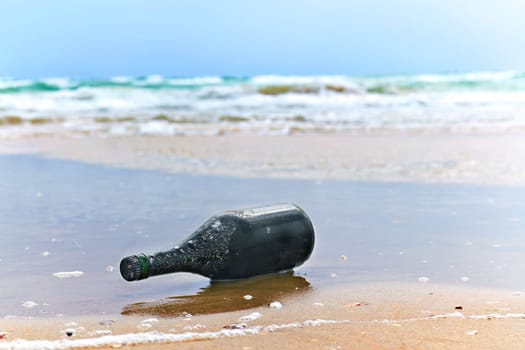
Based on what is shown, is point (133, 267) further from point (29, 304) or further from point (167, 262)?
point (29, 304)

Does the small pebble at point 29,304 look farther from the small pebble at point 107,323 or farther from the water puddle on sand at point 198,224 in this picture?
the small pebble at point 107,323

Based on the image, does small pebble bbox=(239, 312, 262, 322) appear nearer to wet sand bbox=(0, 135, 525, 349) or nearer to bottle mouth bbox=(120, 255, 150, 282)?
wet sand bbox=(0, 135, 525, 349)

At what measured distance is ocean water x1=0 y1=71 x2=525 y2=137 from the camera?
12.2 meters

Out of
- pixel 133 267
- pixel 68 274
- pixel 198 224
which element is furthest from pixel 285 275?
pixel 198 224

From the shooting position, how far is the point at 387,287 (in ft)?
9.84

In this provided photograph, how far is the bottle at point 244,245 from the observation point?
2.94 metres

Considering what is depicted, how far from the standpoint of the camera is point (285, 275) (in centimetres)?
319

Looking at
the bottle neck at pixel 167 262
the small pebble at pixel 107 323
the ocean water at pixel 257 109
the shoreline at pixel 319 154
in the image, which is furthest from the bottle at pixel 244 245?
the ocean water at pixel 257 109

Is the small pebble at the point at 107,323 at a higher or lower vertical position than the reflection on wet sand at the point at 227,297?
higher

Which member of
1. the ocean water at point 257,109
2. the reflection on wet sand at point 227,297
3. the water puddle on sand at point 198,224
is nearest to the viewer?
the reflection on wet sand at point 227,297

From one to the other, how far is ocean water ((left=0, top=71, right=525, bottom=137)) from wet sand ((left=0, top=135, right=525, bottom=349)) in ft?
19.0

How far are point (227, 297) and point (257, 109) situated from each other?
14.4 metres

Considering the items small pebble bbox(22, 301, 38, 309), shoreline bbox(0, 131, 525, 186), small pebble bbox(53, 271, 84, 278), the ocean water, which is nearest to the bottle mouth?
small pebble bbox(22, 301, 38, 309)

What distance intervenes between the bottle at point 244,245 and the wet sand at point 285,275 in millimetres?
74
